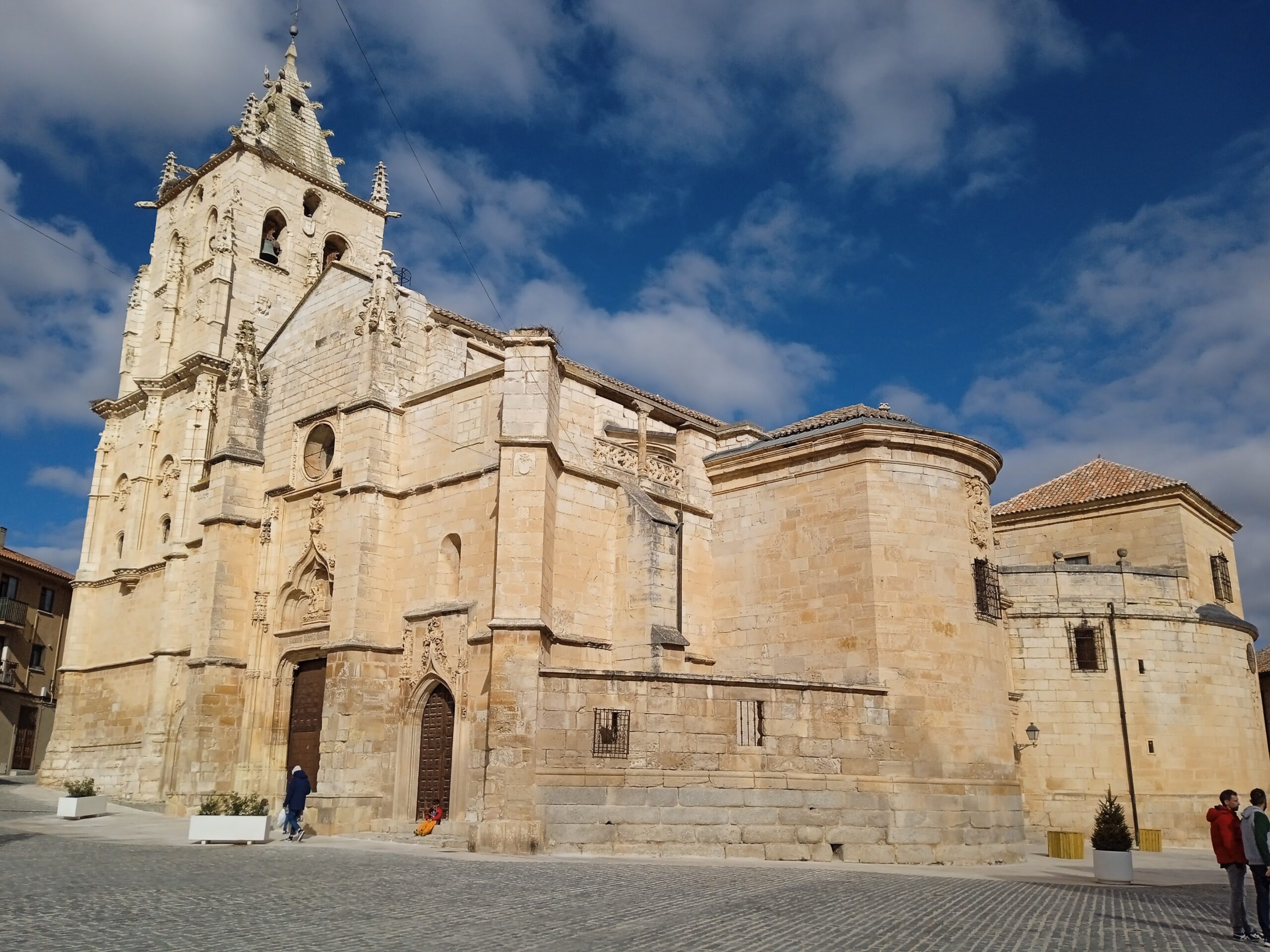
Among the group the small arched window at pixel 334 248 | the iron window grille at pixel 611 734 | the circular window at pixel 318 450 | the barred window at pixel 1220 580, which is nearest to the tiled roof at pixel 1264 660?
the barred window at pixel 1220 580

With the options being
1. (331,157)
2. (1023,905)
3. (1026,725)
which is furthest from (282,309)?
(1023,905)

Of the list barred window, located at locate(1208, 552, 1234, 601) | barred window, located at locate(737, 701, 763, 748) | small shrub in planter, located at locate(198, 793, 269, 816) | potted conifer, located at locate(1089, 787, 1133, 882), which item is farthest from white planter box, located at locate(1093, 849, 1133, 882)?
barred window, located at locate(1208, 552, 1234, 601)

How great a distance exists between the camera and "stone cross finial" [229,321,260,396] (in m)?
24.9

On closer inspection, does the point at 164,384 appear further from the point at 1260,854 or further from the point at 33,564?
the point at 1260,854

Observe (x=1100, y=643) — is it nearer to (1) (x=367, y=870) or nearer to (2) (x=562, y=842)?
(2) (x=562, y=842)

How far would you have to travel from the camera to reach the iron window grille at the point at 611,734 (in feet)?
50.7

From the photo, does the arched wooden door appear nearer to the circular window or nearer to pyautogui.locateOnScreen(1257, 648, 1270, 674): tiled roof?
the circular window

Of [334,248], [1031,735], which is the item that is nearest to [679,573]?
[1031,735]

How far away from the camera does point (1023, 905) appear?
11055 mm

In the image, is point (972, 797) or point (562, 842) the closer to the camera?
point (562, 842)

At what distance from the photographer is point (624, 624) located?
64.3 ft

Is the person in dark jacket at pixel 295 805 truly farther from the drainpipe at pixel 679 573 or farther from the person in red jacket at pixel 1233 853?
the person in red jacket at pixel 1233 853

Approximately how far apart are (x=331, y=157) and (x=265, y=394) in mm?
14903

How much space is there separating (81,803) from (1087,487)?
87.4ft
